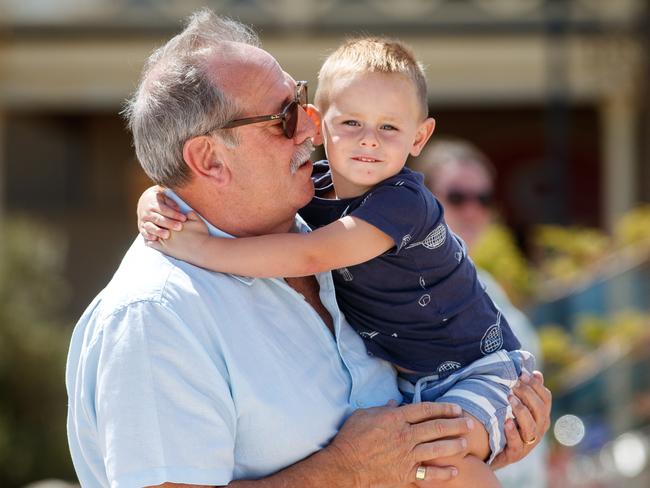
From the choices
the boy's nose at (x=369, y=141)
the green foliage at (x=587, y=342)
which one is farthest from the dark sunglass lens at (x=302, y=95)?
the green foliage at (x=587, y=342)

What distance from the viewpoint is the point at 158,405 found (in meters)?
2.41

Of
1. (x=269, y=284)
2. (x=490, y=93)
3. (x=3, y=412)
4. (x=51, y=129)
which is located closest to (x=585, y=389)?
(x=3, y=412)

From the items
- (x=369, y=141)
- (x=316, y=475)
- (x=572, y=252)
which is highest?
(x=369, y=141)

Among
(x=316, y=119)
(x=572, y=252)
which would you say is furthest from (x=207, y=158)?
(x=572, y=252)

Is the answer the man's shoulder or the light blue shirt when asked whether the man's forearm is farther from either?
the man's shoulder

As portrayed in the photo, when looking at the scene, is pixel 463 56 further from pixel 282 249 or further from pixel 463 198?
pixel 282 249

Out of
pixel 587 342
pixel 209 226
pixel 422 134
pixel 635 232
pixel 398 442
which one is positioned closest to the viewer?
pixel 398 442

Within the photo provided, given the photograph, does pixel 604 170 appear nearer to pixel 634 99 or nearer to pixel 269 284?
pixel 634 99

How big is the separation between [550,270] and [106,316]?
6.71m

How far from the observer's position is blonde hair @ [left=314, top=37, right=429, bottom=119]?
2895mm

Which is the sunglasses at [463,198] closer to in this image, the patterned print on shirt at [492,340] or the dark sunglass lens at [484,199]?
the dark sunglass lens at [484,199]

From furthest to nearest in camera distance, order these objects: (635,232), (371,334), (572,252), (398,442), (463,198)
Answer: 1. (572,252)
2. (635,232)
3. (463,198)
4. (371,334)
5. (398,442)

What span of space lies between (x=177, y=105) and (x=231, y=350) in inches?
25.0

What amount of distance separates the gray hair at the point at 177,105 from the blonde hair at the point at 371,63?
296 mm
